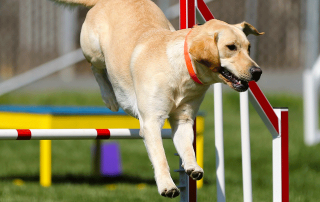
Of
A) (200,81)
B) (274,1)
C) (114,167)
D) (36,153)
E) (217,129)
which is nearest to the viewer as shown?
(200,81)

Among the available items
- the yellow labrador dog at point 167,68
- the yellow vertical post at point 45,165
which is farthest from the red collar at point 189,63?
the yellow vertical post at point 45,165

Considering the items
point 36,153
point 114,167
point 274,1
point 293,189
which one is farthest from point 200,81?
point 274,1

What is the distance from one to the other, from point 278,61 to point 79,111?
6066mm

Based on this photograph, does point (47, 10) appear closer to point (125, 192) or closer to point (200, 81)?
point (125, 192)

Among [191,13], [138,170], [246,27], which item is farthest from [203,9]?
→ [138,170]

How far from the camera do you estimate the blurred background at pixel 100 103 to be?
5.61 m

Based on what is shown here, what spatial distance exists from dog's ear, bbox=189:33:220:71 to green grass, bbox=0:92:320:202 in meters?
2.44

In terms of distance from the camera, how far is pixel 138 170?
6.87 metres

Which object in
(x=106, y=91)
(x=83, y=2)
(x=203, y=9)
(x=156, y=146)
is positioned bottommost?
(x=156, y=146)

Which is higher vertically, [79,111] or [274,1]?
[274,1]

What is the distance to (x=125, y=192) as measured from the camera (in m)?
5.37

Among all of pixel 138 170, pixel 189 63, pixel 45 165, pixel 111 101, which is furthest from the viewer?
pixel 138 170

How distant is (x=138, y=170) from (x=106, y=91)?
287 cm

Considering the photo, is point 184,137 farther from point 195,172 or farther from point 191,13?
point 191,13
